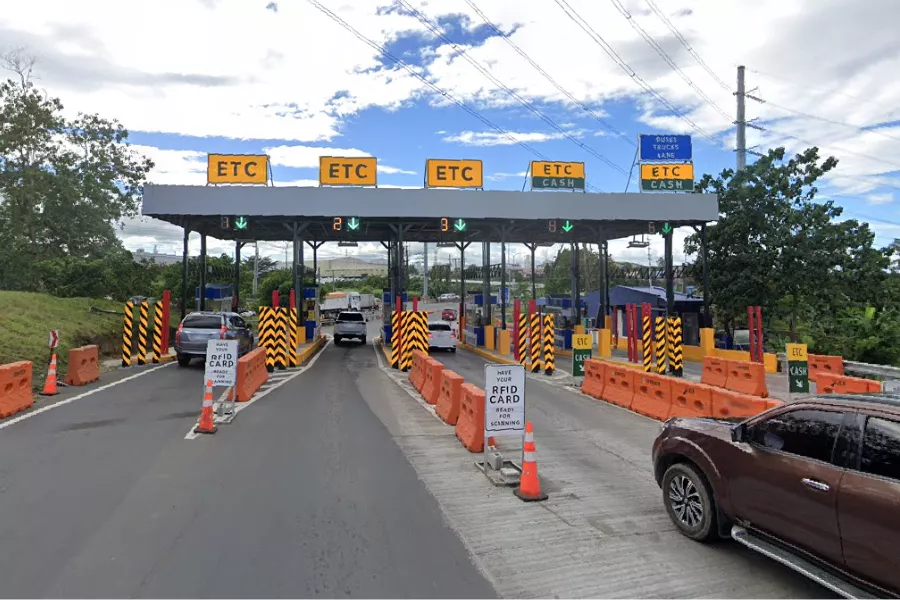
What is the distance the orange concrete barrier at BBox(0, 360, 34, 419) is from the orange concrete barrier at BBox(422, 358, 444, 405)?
7.54 m

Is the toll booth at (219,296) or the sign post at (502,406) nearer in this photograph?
the sign post at (502,406)

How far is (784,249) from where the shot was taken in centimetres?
2594

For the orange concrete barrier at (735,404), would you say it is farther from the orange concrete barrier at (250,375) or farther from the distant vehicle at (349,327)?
the distant vehicle at (349,327)

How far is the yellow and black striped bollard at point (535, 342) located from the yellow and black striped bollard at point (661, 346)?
13.0 ft

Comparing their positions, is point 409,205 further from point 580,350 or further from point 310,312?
point 310,312

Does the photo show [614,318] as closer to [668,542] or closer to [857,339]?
[857,339]

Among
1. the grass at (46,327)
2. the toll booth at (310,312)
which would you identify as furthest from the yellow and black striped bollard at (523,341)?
the grass at (46,327)

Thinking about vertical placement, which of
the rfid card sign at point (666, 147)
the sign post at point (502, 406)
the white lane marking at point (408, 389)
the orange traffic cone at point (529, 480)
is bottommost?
the white lane marking at point (408, 389)

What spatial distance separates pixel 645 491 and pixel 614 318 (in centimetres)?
2822

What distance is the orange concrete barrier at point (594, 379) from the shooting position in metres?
13.6

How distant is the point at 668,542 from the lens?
5.04 meters

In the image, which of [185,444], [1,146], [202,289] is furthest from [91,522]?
[1,146]

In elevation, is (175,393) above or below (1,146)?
below

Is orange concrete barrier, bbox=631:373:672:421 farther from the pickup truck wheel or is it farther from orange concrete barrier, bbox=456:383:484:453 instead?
the pickup truck wheel
